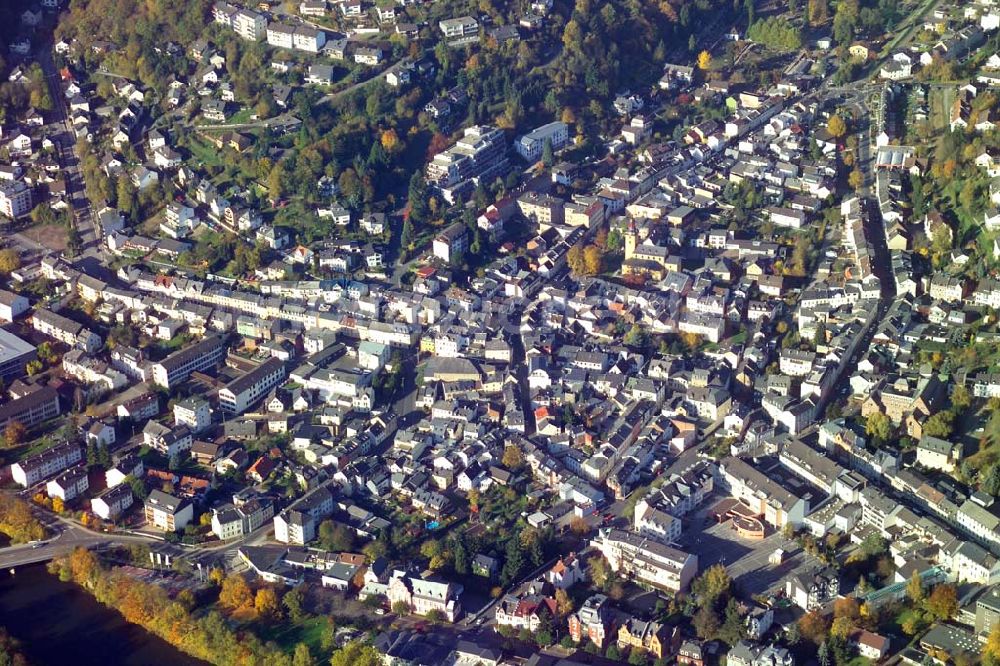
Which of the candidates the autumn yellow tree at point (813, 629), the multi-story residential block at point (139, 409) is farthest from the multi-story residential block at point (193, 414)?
the autumn yellow tree at point (813, 629)

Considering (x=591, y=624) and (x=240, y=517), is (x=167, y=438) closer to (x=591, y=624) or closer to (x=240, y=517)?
(x=240, y=517)

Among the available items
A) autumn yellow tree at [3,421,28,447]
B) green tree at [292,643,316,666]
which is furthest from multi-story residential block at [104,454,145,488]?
green tree at [292,643,316,666]

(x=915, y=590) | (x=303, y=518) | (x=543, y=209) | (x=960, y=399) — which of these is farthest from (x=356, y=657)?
(x=543, y=209)

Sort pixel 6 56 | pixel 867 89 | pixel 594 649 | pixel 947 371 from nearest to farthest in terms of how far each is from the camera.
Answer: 1. pixel 594 649
2. pixel 947 371
3. pixel 867 89
4. pixel 6 56

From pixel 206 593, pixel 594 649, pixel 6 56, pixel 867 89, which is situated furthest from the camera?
pixel 6 56

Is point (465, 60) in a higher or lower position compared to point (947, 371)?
higher

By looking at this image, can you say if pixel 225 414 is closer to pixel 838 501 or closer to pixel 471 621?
pixel 471 621

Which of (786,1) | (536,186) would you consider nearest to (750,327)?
(536,186)
